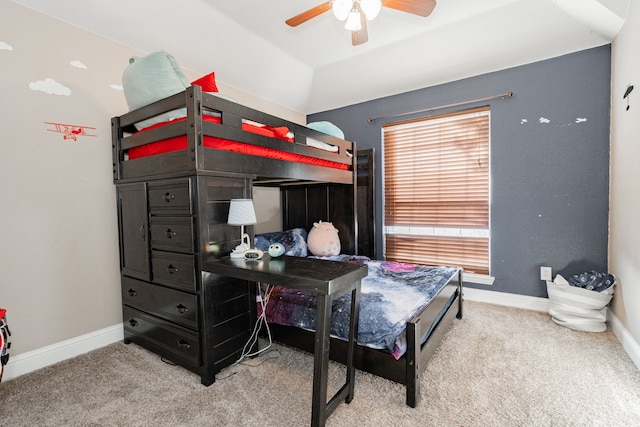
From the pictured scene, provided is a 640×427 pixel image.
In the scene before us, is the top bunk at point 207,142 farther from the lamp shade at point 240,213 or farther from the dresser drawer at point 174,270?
the dresser drawer at point 174,270

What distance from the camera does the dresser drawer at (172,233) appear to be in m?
1.69

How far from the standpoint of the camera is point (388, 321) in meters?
1.55

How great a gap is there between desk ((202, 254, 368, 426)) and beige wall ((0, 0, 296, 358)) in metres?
1.10

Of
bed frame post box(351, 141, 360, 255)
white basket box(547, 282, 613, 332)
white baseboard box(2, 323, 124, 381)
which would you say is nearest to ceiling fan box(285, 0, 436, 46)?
bed frame post box(351, 141, 360, 255)

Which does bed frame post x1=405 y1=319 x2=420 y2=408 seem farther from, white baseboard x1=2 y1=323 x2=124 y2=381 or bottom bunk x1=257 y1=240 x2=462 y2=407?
white baseboard x1=2 y1=323 x2=124 y2=381

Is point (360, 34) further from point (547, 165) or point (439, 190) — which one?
→ point (547, 165)

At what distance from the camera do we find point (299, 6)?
231cm

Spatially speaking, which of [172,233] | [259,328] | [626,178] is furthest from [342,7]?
[626,178]

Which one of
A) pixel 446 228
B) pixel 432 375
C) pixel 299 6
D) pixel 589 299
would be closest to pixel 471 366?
pixel 432 375

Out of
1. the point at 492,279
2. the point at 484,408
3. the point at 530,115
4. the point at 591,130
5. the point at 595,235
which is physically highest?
the point at 530,115

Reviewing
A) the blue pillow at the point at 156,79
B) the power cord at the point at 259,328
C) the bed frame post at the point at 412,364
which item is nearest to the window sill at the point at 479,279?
the bed frame post at the point at 412,364

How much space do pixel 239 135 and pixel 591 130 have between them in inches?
111

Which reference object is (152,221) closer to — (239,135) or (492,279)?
(239,135)

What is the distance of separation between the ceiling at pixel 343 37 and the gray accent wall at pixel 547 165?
19cm
